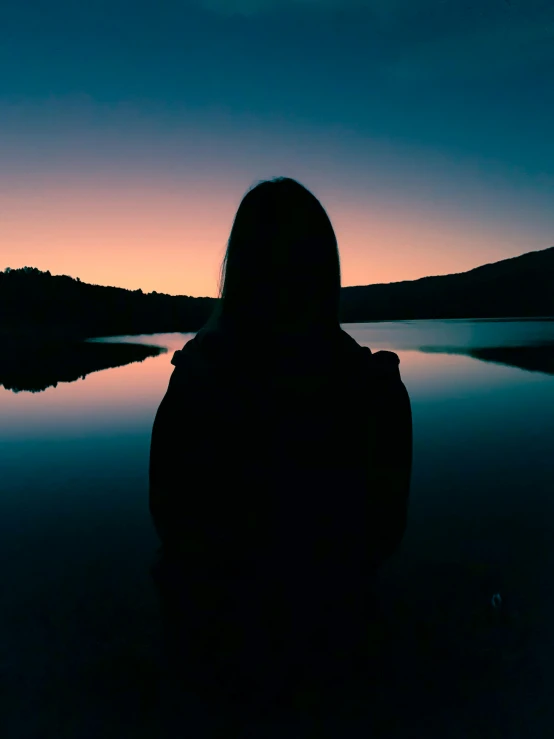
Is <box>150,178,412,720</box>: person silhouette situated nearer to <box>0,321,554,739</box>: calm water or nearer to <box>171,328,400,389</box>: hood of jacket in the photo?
<box>171,328,400,389</box>: hood of jacket

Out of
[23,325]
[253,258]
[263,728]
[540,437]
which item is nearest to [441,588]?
[263,728]

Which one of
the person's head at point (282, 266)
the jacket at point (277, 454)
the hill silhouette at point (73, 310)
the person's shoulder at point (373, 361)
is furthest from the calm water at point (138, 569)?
the hill silhouette at point (73, 310)

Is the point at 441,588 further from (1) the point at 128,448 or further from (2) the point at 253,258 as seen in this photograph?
(1) the point at 128,448

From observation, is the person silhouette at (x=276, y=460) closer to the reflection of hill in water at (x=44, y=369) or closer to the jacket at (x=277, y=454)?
the jacket at (x=277, y=454)

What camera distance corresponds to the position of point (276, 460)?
1.24 m

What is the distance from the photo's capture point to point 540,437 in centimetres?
716

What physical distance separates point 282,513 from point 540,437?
7145 millimetres

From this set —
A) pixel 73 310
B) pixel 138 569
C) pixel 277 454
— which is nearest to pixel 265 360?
pixel 277 454

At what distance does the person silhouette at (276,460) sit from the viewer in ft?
3.95

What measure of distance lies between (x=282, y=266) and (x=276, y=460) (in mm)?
521

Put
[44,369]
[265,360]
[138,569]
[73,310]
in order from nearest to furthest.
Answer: [265,360]
[138,569]
[44,369]
[73,310]

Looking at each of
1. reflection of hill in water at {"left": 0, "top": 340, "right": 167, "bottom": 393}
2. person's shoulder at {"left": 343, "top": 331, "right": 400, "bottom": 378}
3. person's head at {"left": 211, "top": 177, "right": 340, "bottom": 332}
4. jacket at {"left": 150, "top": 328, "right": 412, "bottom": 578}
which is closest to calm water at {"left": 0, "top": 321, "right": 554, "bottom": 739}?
jacket at {"left": 150, "top": 328, "right": 412, "bottom": 578}

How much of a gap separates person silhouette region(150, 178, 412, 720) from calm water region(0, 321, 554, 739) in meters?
1.06

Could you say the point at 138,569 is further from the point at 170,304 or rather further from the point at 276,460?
the point at 170,304
